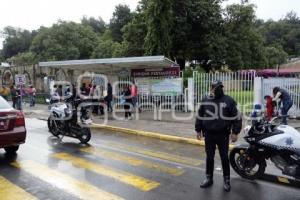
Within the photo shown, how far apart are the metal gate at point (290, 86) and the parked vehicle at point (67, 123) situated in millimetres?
7555

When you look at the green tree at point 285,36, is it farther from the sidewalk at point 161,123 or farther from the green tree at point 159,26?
the sidewalk at point 161,123

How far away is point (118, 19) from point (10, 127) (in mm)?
58061

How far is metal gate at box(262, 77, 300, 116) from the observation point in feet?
47.1

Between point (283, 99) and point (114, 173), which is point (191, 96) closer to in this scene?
point (283, 99)

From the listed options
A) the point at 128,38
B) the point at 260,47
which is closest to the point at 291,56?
the point at 260,47

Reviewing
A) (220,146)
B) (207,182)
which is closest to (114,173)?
(207,182)

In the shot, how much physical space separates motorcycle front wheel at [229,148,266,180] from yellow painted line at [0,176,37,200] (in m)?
3.55

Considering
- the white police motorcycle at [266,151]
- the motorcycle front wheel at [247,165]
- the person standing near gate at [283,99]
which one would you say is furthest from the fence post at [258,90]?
the motorcycle front wheel at [247,165]

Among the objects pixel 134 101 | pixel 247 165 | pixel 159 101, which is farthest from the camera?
pixel 159 101

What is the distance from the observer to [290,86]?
14.5 m

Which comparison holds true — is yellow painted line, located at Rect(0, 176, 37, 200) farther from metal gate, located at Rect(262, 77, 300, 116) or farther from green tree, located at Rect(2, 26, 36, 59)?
green tree, located at Rect(2, 26, 36, 59)

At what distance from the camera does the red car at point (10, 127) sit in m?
8.05

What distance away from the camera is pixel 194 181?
647 centimetres

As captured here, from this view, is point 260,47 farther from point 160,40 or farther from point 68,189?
point 68,189
